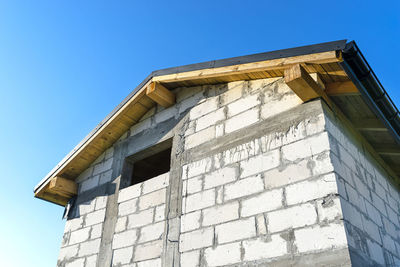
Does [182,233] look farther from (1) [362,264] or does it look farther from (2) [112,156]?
(2) [112,156]

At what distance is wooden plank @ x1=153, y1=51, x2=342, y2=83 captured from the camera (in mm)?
3497

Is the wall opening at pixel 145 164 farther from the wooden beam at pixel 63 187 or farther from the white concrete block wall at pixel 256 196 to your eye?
the wooden beam at pixel 63 187

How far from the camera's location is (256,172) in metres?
3.78

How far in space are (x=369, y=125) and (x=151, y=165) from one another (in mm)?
3546

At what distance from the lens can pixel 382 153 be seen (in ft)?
15.8

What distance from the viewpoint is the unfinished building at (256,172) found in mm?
3299

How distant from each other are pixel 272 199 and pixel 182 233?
1.13m

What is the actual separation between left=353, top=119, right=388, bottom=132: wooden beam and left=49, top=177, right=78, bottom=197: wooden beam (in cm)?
433

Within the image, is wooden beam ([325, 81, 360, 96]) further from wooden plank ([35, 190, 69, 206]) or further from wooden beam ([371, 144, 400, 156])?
wooden plank ([35, 190, 69, 206])

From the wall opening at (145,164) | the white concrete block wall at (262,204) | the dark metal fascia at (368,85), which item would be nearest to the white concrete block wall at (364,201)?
the white concrete block wall at (262,204)

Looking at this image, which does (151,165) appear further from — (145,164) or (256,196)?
(256,196)

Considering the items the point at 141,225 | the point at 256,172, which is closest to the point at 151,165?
the point at 141,225

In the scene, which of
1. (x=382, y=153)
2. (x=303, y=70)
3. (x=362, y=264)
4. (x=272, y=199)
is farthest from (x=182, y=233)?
(x=382, y=153)

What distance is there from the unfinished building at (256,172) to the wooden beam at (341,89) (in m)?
0.01
